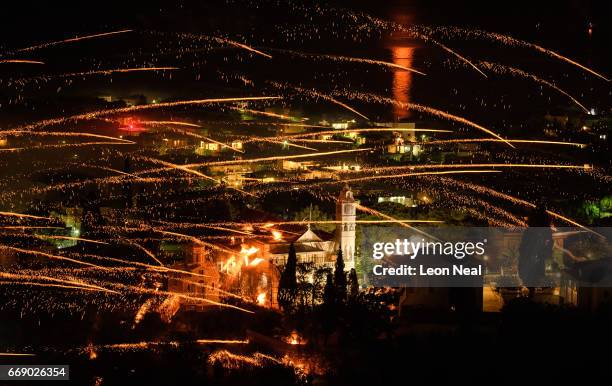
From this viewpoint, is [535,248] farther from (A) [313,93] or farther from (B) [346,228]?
(A) [313,93]

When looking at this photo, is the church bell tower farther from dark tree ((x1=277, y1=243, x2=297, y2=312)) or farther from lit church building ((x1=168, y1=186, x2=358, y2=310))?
dark tree ((x1=277, y1=243, x2=297, y2=312))

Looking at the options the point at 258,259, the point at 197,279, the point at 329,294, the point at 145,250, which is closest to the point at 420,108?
the point at 258,259

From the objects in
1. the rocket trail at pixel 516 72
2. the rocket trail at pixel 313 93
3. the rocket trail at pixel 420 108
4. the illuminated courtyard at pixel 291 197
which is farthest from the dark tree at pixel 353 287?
the rocket trail at pixel 516 72

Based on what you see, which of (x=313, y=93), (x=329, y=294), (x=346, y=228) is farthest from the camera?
(x=313, y=93)

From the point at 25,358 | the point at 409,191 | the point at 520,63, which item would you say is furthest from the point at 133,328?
the point at 520,63

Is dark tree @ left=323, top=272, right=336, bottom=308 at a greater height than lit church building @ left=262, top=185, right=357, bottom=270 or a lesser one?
lesser

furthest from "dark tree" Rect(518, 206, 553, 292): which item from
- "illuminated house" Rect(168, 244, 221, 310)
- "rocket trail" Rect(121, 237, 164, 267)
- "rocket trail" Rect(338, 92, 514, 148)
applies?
"rocket trail" Rect(338, 92, 514, 148)
